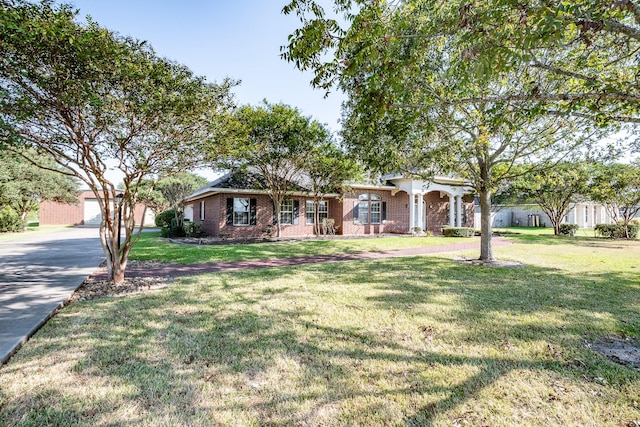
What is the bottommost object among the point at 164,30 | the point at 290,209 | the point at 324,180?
the point at 290,209

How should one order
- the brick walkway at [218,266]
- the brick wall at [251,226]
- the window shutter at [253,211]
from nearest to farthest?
the brick walkway at [218,266]
the brick wall at [251,226]
the window shutter at [253,211]

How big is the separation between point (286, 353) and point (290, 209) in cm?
1590

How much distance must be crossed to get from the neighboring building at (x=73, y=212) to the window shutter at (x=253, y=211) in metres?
22.1

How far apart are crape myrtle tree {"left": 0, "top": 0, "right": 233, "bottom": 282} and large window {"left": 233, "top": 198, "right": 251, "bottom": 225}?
1021 centimetres

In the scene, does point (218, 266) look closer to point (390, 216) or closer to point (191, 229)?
point (191, 229)

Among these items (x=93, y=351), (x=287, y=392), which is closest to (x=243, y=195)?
(x=93, y=351)

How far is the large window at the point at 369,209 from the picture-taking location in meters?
20.7

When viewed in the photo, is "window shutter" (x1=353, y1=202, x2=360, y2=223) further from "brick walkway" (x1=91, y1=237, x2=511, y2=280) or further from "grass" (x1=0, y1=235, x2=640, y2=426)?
"grass" (x1=0, y1=235, x2=640, y2=426)

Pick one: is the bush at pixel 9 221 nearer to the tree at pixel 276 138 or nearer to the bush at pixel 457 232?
the tree at pixel 276 138

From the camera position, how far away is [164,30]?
715 cm

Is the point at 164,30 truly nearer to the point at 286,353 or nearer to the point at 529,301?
the point at 286,353

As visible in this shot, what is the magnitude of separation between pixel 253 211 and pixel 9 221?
59.8 ft

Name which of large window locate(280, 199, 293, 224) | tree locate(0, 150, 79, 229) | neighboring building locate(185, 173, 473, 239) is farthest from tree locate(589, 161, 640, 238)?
tree locate(0, 150, 79, 229)

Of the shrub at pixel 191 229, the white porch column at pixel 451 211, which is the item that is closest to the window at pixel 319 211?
the shrub at pixel 191 229
